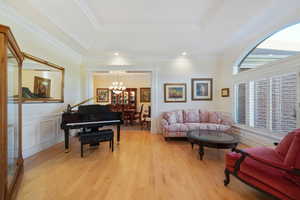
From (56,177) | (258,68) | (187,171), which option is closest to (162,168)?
(187,171)

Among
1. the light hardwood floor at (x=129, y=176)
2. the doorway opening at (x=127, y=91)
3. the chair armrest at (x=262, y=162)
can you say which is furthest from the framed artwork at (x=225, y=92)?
the doorway opening at (x=127, y=91)

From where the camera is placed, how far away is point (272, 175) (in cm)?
167

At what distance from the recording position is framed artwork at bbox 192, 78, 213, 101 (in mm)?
5461

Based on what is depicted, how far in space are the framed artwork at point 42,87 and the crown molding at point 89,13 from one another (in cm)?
194

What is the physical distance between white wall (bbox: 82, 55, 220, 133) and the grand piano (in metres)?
1.82

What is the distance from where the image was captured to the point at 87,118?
3.66 m

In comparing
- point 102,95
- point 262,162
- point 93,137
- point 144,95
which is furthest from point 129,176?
point 102,95

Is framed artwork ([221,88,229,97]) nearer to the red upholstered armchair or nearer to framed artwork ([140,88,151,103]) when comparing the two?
the red upholstered armchair

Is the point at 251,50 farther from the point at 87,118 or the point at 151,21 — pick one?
the point at 87,118

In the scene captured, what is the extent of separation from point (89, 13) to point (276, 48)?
4.34 metres

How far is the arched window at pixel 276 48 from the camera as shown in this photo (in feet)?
9.15

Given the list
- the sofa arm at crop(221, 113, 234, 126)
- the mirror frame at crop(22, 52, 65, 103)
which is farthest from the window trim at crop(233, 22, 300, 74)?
the mirror frame at crop(22, 52, 65, 103)

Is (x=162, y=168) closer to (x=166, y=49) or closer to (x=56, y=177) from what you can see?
(x=56, y=177)

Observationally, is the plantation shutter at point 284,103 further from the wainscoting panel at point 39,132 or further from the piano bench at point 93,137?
the wainscoting panel at point 39,132
